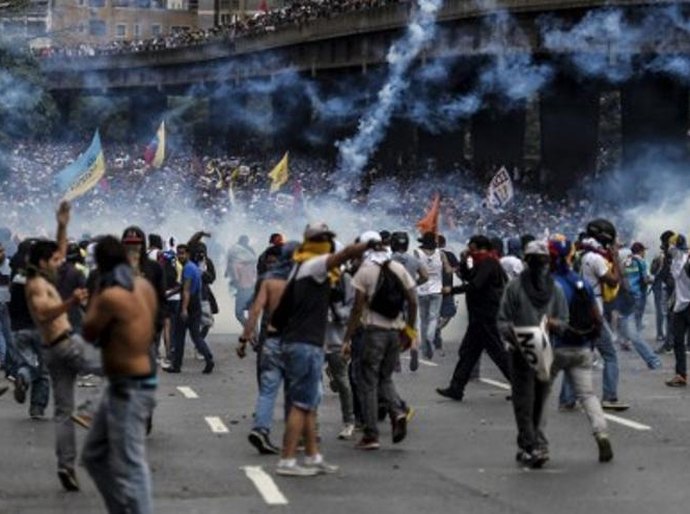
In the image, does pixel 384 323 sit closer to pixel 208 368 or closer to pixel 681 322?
pixel 681 322

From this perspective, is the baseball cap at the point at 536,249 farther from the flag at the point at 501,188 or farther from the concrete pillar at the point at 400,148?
the concrete pillar at the point at 400,148

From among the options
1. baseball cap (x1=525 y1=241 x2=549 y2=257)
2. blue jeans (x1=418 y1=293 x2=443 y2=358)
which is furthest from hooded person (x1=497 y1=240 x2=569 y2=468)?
blue jeans (x1=418 y1=293 x2=443 y2=358)

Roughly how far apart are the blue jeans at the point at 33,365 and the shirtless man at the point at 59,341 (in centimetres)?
344

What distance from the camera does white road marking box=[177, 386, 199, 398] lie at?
22.5 metres

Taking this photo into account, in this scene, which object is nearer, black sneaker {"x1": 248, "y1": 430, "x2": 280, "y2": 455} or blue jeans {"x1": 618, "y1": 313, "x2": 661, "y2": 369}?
black sneaker {"x1": 248, "y1": 430, "x2": 280, "y2": 455}

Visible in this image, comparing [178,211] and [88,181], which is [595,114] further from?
[88,181]

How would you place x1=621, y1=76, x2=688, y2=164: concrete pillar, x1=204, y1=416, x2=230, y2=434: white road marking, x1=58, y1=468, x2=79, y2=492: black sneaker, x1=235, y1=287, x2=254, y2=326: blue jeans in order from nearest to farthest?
x1=58, y1=468, x2=79, y2=492: black sneaker
x1=204, y1=416, x2=230, y2=434: white road marking
x1=235, y1=287, x2=254, y2=326: blue jeans
x1=621, y1=76, x2=688, y2=164: concrete pillar

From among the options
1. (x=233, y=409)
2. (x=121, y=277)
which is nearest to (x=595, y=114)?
(x=233, y=409)

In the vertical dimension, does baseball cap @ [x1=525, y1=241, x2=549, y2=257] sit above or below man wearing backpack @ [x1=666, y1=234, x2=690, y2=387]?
above

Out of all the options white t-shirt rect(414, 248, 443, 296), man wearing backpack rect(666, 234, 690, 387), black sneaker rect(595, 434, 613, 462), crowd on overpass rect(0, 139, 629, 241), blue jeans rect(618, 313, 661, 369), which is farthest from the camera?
crowd on overpass rect(0, 139, 629, 241)

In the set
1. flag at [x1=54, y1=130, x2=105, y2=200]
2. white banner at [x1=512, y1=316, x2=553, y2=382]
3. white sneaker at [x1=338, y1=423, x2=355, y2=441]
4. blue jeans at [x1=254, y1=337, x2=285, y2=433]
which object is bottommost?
white sneaker at [x1=338, y1=423, x2=355, y2=441]

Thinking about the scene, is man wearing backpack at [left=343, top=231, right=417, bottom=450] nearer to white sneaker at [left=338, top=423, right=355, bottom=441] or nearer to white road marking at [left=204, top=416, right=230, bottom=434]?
white sneaker at [left=338, top=423, right=355, bottom=441]

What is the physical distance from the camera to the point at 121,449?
11.7m

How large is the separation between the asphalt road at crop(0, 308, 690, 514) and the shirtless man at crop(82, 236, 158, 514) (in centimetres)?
198
